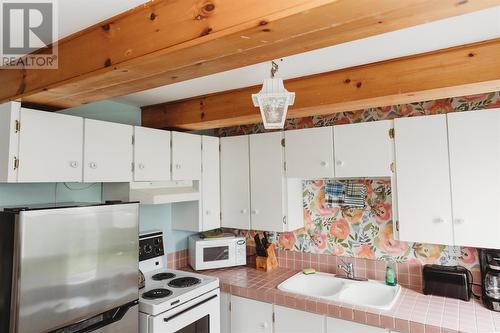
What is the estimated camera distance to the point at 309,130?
2.49 meters

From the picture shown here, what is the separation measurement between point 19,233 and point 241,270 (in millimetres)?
1903

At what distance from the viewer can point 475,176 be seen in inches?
73.8

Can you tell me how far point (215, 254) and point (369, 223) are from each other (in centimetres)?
143

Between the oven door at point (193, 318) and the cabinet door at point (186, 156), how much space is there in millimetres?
1002

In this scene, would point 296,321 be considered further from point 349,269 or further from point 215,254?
point 215,254

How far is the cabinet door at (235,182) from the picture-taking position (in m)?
2.83

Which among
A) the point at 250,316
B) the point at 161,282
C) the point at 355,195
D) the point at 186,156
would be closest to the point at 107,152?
the point at 186,156

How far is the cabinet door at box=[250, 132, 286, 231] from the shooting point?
2.64 metres

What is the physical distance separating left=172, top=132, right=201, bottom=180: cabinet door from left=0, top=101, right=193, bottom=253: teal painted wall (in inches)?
17.4

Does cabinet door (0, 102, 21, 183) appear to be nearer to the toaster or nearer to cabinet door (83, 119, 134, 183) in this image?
cabinet door (83, 119, 134, 183)

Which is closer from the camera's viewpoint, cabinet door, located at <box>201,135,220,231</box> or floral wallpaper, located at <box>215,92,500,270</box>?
floral wallpaper, located at <box>215,92,500,270</box>

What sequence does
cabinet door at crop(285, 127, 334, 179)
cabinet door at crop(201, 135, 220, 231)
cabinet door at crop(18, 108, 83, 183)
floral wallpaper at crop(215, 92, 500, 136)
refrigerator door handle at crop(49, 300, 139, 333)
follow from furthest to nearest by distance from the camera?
cabinet door at crop(201, 135, 220, 231), cabinet door at crop(285, 127, 334, 179), floral wallpaper at crop(215, 92, 500, 136), cabinet door at crop(18, 108, 83, 183), refrigerator door handle at crop(49, 300, 139, 333)

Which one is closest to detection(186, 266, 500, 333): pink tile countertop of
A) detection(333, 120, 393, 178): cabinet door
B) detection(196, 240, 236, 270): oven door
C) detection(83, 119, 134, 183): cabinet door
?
detection(196, 240, 236, 270): oven door

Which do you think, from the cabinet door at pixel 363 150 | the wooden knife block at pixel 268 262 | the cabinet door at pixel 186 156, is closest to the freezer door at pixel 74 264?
the cabinet door at pixel 186 156
